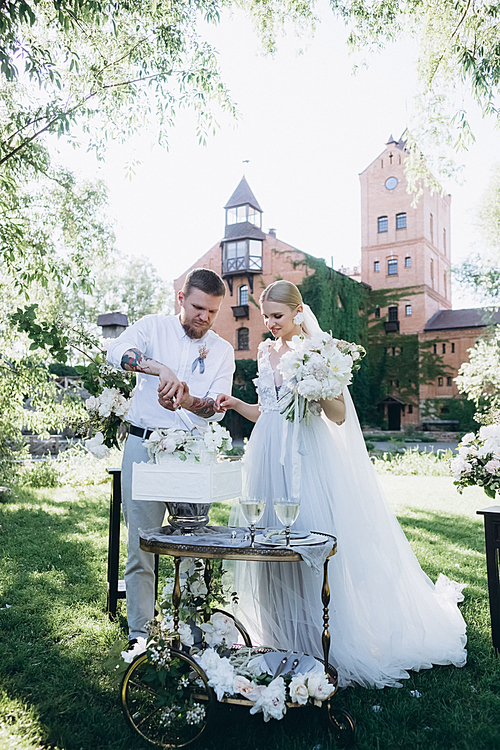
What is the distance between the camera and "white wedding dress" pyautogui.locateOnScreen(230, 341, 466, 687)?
9.75ft

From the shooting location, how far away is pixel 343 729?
2.33 metres

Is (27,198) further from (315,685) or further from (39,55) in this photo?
(315,685)

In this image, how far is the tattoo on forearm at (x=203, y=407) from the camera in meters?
2.96

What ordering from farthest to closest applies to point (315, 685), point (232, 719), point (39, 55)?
1. point (39, 55)
2. point (232, 719)
3. point (315, 685)

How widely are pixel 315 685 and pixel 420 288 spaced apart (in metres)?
29.6

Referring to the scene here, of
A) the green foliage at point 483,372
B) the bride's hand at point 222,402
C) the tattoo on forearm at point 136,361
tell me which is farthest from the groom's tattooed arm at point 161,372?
the green foliage at point 483,372

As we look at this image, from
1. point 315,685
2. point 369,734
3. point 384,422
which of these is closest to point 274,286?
point 315,685

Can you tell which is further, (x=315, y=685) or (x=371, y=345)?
(x=371, y=345)

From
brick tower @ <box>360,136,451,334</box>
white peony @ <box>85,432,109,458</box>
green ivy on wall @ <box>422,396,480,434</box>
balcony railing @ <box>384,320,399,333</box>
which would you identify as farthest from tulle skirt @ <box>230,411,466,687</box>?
brick tower @ <box>360,136,451,334</box>

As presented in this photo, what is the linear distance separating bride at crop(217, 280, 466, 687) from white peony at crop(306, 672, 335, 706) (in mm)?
608

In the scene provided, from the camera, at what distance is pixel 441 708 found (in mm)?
2633

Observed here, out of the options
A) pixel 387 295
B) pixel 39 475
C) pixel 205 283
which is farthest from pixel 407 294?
pixel 205 283

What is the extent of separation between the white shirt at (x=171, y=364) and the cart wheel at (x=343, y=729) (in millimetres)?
1510

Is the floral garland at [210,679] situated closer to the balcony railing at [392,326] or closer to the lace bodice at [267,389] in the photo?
the lace bodice at [267,389]
